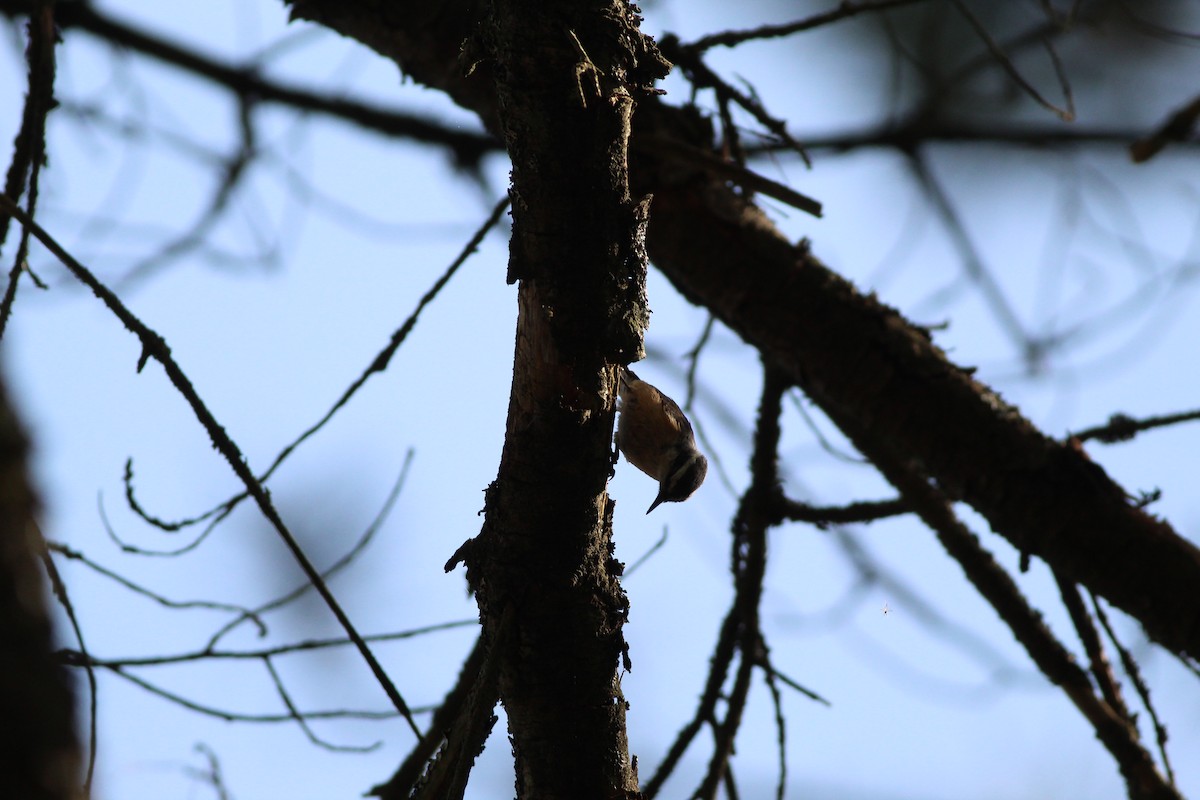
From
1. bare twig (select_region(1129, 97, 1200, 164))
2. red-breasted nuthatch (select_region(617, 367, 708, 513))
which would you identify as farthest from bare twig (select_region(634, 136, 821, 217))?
red-breasted nuthatch (select_region(617, 367, 708, 513))

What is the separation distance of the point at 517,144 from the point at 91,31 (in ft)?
8.41

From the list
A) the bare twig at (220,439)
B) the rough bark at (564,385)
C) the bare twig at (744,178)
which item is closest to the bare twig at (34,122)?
the bare twig at (220,439)

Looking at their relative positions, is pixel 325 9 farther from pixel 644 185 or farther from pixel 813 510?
pixel 813 510

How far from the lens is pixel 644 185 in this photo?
2.45 metres

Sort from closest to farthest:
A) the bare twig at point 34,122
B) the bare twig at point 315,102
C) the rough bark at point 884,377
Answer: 1. the bare twig at point 34,122
2. the rough bark at point 884,377
3. the bare twig at point 315,102

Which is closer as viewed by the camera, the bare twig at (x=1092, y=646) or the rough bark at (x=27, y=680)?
the rough bark at (x=27, y=680)

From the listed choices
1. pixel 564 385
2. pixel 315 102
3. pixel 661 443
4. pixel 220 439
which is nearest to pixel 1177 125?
pixel 564 385

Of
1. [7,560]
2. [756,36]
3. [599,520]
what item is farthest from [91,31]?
[7,560]

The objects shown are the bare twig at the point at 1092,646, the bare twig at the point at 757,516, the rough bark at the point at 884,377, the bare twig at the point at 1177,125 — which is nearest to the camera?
the bare twig at the point at 1177,125

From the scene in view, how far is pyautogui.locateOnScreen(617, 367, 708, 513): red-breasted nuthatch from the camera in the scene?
332 cm

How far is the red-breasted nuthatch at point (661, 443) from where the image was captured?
10.9ft

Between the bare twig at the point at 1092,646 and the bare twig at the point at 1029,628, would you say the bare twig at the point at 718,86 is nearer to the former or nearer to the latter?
the bare twig at the point at 1029,628

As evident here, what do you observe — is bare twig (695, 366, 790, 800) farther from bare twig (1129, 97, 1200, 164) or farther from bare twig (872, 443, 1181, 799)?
bare twig (1129, 97, 1200, 164)

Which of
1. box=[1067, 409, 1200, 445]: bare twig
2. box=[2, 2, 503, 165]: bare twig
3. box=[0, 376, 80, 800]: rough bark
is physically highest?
box=[2, 2, 503, 165]: bare twig
